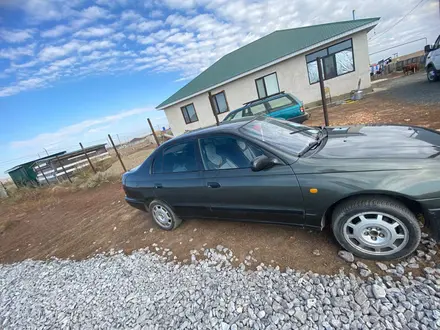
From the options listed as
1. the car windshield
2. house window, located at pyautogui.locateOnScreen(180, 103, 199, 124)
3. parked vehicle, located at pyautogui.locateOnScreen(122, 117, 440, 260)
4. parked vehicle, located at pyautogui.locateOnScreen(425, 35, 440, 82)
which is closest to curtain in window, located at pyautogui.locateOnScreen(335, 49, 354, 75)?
parked vehicle, located at pyautogui.locateOnScreen(425, 35, 440, 82)

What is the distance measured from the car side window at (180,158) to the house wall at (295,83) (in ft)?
38.8

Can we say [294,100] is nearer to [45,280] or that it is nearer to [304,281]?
[304,281]

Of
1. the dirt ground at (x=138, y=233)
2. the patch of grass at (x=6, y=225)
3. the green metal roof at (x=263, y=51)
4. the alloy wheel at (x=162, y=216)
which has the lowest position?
the dirt ground at (x=138, y=233)

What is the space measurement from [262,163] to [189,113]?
15.7 metres

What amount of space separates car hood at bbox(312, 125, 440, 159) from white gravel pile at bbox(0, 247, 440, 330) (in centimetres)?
108

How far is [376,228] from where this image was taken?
1913 millimetres

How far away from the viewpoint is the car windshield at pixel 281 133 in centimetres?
238

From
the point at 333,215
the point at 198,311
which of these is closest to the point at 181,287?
the point at 198,311

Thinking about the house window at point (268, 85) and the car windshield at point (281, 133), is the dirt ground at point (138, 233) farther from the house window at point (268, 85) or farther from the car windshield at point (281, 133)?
the house window at point (268, 85)

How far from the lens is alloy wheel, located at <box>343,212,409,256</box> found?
72.8 inches

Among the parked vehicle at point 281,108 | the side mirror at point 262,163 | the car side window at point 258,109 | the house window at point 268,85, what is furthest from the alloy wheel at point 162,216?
the house window at point 268,85

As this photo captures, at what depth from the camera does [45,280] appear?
3.43 metres

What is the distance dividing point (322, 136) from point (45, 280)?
16.3 ft

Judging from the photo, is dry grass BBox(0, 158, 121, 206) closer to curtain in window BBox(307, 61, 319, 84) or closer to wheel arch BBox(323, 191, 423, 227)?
wheel arch BBox(323, 191, 423, 227)
